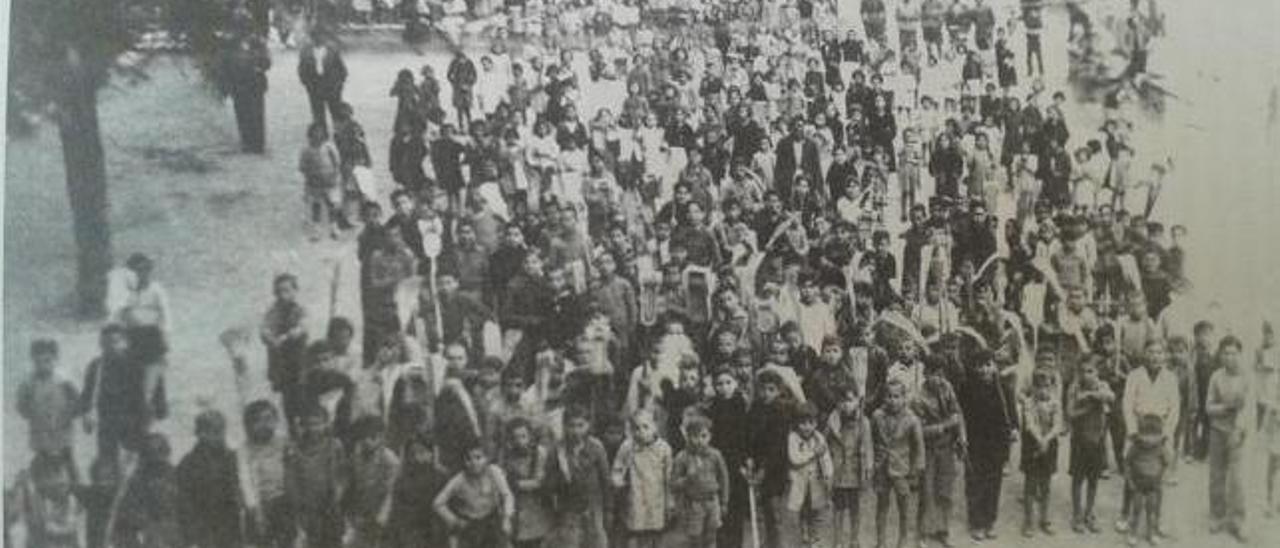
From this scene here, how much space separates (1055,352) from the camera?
7.38 ft

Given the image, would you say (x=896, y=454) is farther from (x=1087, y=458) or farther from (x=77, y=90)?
(x=77, y=90)

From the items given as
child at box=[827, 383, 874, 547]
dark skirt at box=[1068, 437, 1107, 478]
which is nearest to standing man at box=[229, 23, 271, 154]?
child at box=[827, 383, 874, 547]

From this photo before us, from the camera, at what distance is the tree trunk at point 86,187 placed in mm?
1983

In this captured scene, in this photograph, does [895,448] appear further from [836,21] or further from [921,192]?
[836,21]

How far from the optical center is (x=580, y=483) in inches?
83.0

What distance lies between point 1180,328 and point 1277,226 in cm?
26

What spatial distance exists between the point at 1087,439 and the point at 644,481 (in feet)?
2.58

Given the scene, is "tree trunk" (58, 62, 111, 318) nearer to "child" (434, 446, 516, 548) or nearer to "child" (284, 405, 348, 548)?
"child" (284, 405, 348, 548)

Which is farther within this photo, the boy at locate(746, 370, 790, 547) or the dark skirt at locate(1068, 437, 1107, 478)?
the dark skirt at locate(1068, 437, 1107, 478)

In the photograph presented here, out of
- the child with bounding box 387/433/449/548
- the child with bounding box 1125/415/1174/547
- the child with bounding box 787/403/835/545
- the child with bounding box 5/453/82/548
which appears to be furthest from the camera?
the child with bounding box 1125/415/1174/547

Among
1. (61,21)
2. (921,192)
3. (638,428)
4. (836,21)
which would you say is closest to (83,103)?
(61,21)

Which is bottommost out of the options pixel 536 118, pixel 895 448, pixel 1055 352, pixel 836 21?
pixel 895 448

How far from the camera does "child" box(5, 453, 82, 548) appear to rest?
1953mm

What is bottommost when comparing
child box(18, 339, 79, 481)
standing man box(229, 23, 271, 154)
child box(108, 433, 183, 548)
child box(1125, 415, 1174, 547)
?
child box(1125, 415, 1174, 547)
